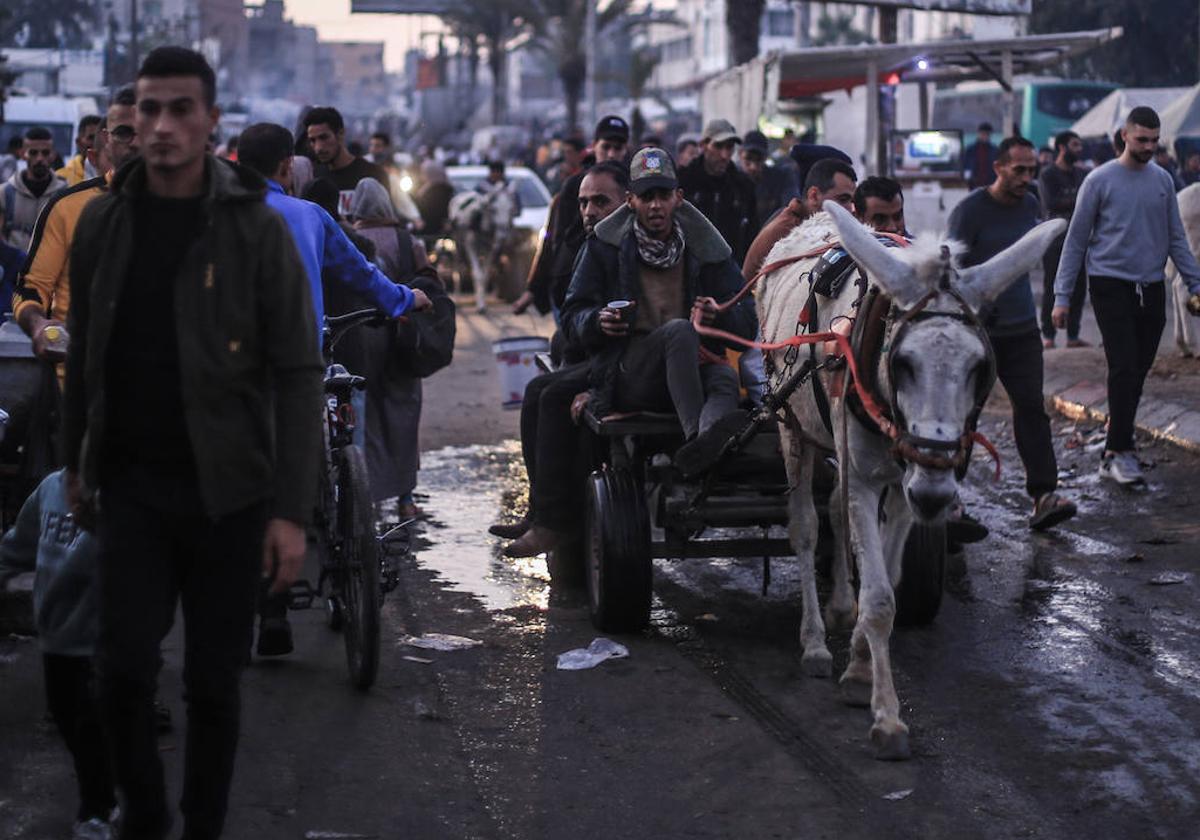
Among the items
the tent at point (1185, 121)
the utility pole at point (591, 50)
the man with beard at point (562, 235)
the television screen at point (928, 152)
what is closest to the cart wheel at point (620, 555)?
the man with beard at point (562, 235)

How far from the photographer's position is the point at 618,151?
12516 millimetres

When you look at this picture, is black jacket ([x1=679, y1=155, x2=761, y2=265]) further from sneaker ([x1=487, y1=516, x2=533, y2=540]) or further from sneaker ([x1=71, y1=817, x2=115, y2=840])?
sneaker ([x1=71, y1=817, x2=115, y2=840])

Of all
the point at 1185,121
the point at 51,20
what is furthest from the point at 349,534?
the point at 51,20

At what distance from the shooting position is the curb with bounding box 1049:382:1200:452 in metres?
12.3

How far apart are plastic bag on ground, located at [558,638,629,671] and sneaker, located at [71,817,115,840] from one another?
2.41 m

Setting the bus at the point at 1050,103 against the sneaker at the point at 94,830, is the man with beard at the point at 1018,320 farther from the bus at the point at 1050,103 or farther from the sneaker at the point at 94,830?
the bus at the point at 1050,103

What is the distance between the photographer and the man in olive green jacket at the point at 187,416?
4.16 metres

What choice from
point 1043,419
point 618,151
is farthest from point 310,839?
point 618,151

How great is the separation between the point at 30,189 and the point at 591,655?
7312mm

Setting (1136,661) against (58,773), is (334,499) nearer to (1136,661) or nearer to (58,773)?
(58,773)

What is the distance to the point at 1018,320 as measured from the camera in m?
9.70

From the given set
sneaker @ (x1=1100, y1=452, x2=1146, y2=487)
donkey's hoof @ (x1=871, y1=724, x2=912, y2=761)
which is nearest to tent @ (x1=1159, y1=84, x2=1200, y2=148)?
sneaker @ (x1=1100, y1=452, x2=1146, y2=487)

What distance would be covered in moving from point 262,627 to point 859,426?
244cm

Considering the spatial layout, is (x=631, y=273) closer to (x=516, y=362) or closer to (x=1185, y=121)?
(x=516, y=362)
